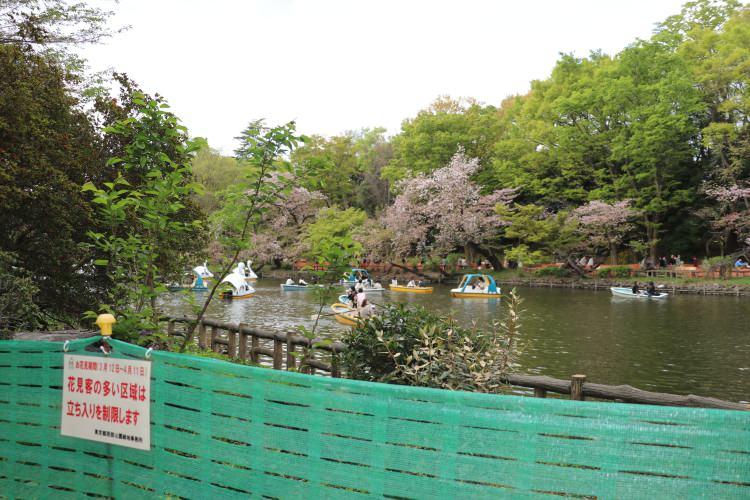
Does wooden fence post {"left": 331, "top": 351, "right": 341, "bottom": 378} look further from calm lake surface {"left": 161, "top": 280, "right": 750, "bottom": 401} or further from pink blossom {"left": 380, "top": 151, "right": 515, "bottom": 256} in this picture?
pink blossom {"left": 380, "top": 151, "right": 515, "bottom": 256}

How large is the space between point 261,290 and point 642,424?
34.1 meters

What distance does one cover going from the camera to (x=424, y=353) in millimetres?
5074

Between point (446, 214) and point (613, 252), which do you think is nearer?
point (613, 252)

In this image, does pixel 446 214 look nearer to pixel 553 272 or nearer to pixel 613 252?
pixel 553 272

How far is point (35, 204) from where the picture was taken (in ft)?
30.4

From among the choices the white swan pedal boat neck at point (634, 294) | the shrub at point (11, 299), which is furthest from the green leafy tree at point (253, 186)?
the white swan pedal boat neck at point (634, 294)

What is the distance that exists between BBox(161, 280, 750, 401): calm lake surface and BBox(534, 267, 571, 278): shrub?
309 inches

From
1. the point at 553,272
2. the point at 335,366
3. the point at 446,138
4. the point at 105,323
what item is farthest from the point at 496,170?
the point at 105,323

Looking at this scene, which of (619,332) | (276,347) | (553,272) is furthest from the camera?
(553,272)

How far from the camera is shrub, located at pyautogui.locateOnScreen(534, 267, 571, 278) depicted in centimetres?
3900

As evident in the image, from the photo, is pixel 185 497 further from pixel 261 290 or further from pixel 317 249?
pixel 261 290

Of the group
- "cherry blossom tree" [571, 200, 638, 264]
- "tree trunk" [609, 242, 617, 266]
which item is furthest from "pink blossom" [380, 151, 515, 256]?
"tree trunk" [609, 242, 617, 266]

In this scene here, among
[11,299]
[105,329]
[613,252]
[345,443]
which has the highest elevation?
[613,252]

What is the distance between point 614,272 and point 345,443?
37.5 m
